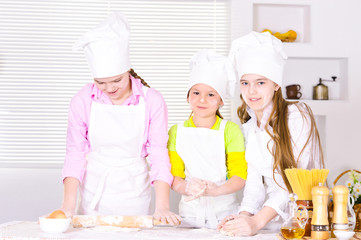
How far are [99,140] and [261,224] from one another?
2.65ft

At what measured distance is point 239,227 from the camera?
6.03 feet

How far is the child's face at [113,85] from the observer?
217 centimetres

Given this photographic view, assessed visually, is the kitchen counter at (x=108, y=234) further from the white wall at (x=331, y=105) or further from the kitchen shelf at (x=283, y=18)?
the kitchen shelf at (x=283, y=18)

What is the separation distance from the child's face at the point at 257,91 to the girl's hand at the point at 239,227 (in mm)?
530

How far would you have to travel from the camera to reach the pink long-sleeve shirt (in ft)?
7.23

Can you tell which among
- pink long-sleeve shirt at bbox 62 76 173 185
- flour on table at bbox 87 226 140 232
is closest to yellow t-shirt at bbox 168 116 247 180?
pink long-sleeve shirt at bbox 62 76 173 185

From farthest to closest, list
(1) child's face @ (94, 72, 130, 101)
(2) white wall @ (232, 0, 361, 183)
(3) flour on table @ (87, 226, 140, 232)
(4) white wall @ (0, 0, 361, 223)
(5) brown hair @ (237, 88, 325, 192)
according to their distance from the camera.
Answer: (2) white wall @ (232, 0, 361, 183), (4) white wall @ (0, 0, 361, 223), (1) child's face @ (94, 72, 130, 101), (5) brown hair @ (237, 88, 325, 192), (3) flour on table @ (87, 226, 140, 232)

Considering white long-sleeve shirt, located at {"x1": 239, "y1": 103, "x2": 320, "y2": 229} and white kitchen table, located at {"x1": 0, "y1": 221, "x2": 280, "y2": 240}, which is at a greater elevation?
white long-sleeve shirt, located at {"x1": 239, "y1": 103, "x2": 320, "y2": 229}

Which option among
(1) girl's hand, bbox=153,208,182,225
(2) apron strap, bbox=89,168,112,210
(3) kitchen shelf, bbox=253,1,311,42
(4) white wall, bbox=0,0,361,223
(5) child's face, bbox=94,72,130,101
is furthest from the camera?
(3) kitchen shelf, bbox=253,1,311,42

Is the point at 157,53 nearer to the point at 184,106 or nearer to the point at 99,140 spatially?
the point at 184,106

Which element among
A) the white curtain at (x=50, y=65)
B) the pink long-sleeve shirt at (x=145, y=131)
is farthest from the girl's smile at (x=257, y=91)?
the white curtain at (x=50, y=65)

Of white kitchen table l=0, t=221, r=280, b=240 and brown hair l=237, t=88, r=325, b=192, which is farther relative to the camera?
brown hair l=237, t=88, r=325, b=192

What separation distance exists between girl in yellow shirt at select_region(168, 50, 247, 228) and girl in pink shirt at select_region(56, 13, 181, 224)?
0.14m

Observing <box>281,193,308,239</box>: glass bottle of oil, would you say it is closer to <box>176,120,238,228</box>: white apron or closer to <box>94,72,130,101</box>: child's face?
<box>176,120,238,228</box>: white apron
